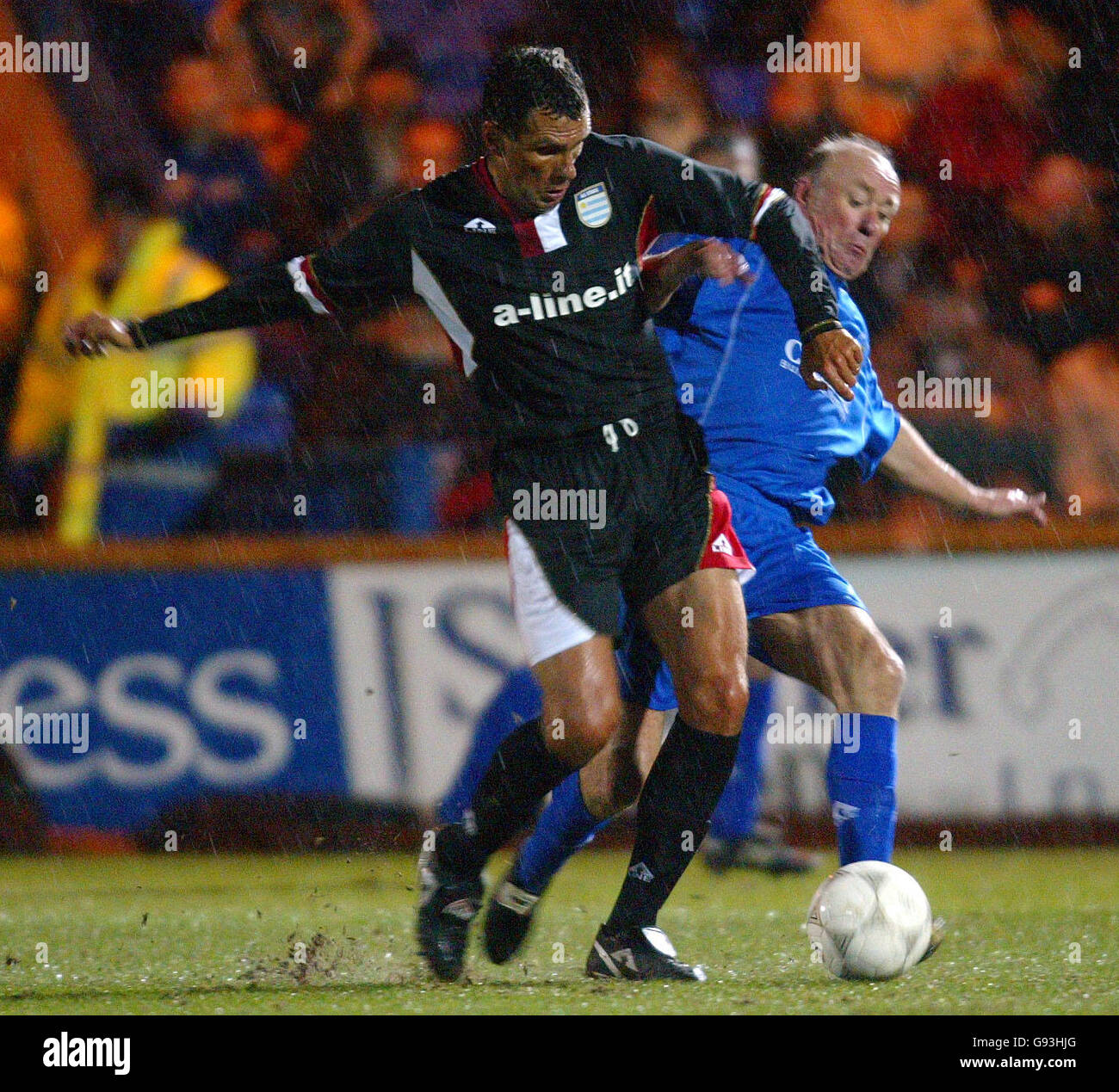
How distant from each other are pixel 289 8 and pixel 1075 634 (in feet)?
15.0

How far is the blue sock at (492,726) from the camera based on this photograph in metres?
5.93

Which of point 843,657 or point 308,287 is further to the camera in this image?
point 843,657

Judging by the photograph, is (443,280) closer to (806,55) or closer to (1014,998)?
(1014,998)

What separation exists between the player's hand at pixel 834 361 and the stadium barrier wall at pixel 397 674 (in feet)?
9.21

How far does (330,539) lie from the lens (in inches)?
247

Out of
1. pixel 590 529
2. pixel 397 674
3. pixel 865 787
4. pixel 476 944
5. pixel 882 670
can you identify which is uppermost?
pixel 590 529

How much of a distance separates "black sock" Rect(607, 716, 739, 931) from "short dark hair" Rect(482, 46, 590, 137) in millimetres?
1250

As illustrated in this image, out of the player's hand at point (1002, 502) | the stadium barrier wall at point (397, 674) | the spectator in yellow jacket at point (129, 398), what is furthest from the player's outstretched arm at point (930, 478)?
the spectator in yellow jacket at point (129, 398)

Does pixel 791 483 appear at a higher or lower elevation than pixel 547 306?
lower

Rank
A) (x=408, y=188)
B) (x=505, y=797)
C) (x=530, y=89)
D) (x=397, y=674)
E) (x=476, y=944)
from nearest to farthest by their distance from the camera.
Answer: (x=530, y=89) < (x=505, y=797) < (x=476, y=944) < (x=397, y=674) < (x=408, y=188)

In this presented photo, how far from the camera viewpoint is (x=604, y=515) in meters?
3.48

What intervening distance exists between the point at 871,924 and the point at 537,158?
5.39ft

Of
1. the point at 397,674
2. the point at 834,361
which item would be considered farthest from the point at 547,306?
the point at 397,674

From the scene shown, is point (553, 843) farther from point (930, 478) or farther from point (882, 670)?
point (930, 478)
